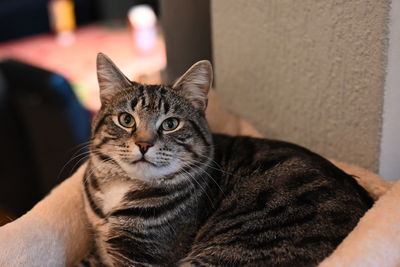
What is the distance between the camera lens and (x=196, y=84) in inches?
49.9

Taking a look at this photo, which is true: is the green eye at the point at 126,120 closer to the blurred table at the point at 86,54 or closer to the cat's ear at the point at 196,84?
the cat's ear at the point at 196,84

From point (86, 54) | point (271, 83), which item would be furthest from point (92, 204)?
point (86, 54)

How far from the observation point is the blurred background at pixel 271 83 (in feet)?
4.14

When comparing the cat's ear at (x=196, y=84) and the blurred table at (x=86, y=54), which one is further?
the blurred table at (x=86, y=54)

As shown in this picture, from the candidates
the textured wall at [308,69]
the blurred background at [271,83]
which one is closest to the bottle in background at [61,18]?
the blurred background at [271,83]

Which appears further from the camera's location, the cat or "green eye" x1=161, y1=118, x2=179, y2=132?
"green eye" x1=161, y1=118, x2=179, y2=132

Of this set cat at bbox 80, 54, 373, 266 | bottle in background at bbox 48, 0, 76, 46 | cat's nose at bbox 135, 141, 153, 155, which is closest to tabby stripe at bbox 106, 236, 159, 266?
cat at bbox 80, 54, 373, 266

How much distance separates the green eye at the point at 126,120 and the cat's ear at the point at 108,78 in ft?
0.32

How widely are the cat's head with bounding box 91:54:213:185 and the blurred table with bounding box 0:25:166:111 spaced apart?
1559mm

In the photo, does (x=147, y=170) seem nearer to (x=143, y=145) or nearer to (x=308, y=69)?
(x=143, y=145)

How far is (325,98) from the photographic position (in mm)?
1399

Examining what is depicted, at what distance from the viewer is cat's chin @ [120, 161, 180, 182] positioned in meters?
1.16

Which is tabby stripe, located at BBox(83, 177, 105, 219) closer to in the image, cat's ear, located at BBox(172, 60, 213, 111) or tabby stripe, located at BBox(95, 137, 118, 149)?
tabby stripe, located at BBox(95, 137, 118, 149)

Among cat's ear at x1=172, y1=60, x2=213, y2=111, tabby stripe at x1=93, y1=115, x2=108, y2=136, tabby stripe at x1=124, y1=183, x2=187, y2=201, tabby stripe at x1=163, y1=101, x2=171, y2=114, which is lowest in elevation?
tabby stripe at x1=124, y1=183, x2=187, y2=201
